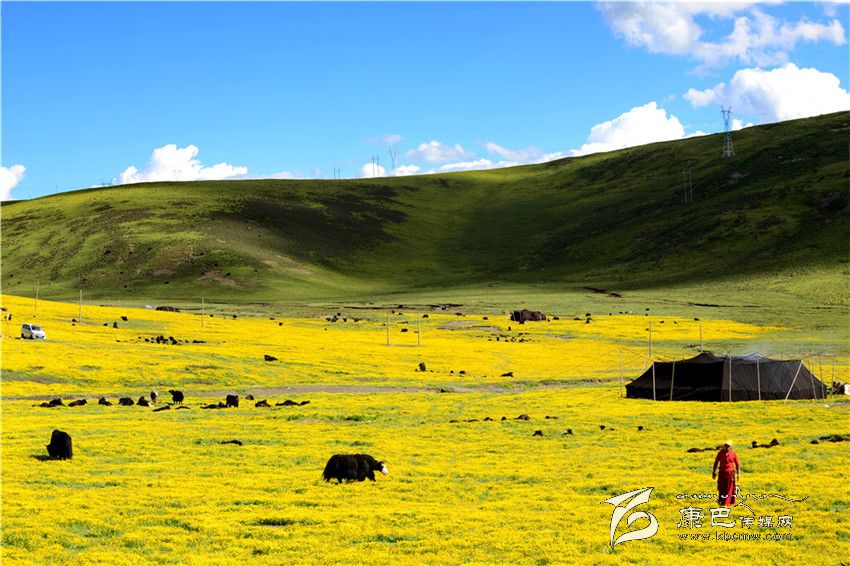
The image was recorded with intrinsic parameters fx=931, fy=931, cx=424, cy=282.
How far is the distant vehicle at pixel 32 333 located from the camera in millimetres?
89331

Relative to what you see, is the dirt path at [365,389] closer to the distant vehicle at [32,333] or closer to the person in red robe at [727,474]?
the distant vehicle at [32,333]

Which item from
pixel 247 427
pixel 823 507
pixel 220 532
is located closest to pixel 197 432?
pixel 247 427

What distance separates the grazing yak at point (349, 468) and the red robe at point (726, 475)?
13010mm

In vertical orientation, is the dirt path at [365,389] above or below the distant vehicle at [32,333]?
below

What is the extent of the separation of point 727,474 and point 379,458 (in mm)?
17005

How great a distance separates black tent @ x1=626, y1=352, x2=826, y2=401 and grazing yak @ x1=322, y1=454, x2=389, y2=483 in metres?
35.5

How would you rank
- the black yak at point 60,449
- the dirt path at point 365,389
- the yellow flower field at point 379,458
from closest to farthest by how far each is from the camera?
the yellow flower field at point 379,458 < the black yak at point 60,449 < the dirt path at point 365,389

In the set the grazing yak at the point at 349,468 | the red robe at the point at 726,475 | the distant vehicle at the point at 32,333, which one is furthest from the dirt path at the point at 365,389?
the red robe at the point at 726,475

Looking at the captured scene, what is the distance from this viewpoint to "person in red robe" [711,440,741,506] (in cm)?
2895

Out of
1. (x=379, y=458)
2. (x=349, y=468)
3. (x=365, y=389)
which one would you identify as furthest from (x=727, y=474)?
(x=365, y=389)

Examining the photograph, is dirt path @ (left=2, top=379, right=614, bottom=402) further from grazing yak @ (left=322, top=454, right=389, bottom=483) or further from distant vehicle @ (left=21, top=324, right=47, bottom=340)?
grazing yak @ (left=322, top=454, right=389, bottom=483)

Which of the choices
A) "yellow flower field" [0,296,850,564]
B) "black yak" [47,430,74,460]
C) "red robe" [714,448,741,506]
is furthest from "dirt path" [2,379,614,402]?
"red robe" [714,448,741,506]

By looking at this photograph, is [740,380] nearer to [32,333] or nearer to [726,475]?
[726,475]

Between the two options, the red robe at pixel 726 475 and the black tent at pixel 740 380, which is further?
the black tent at pixel 740 380
